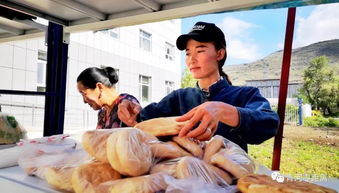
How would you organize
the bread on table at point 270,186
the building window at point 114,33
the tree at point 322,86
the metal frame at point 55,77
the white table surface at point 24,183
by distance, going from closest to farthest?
the bread on table at point 270,186, the white table surface at point 24,183, the tree at point 322,86, the building window at point 114,33, the metal frame at point 55,77

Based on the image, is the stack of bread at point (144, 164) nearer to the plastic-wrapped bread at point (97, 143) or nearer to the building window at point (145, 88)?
the plastic-wrapped bread at point (97, 143)

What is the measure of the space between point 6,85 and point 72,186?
4.40 feet

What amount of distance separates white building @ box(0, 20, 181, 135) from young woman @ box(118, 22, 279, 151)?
0.31ft

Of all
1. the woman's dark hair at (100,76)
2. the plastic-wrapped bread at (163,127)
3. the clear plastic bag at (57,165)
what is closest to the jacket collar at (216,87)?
the plastic-wrapped bread at (163,127)

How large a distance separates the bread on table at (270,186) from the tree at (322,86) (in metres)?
0.50

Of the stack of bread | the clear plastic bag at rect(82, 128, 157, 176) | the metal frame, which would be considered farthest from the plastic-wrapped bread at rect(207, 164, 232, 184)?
the metal frame

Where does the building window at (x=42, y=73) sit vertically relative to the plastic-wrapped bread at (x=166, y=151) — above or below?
above

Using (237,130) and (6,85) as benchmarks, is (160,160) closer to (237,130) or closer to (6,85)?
(237,130)

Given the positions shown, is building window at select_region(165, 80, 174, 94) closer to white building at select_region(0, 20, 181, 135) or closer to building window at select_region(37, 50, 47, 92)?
white building at select_region(0, 20, 181, 135)

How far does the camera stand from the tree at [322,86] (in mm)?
933

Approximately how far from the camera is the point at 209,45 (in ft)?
3.19

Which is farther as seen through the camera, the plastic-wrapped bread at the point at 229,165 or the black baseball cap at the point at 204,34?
the black baseball cap at the point at 204,34

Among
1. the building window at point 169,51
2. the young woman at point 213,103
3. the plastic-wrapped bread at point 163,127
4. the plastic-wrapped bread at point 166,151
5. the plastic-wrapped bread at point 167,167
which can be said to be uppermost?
the building window at point 169,51

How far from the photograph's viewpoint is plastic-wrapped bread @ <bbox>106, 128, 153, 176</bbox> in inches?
21.7
